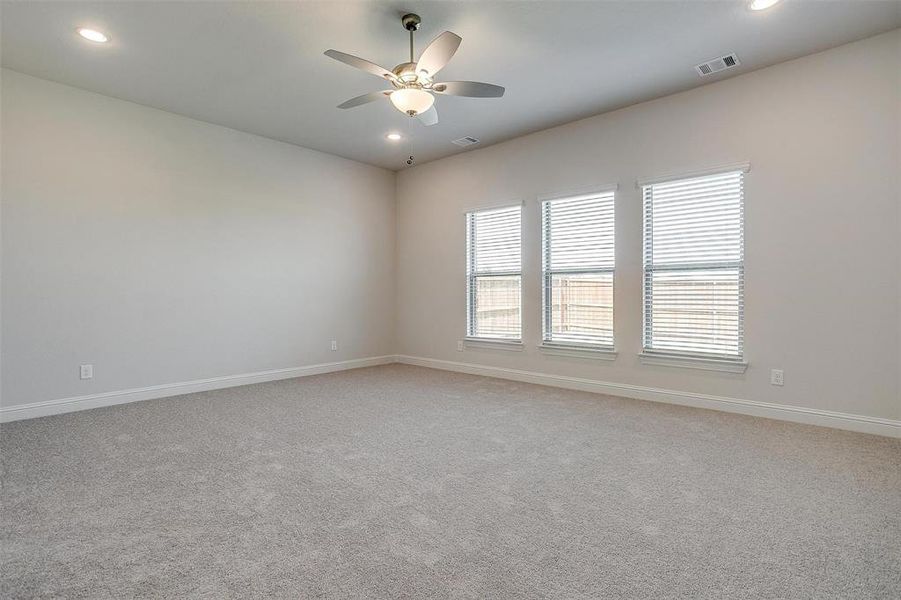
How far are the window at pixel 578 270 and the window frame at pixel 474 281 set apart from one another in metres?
0.35

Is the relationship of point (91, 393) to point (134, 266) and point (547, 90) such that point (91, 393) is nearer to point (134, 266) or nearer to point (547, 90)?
point (134, 266)

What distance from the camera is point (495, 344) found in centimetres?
593

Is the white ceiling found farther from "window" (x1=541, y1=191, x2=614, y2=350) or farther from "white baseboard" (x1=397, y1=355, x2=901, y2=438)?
"white baseboard" (x1=397, y1=355, x2=901, y2=438)

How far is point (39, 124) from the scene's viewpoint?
13.4ft

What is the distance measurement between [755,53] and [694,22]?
0.85 metres

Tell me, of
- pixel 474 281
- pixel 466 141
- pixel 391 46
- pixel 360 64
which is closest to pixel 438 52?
pixel 360 64

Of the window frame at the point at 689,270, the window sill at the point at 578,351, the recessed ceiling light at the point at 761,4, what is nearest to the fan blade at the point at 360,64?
the recessed ceiling light at the point at 761,4

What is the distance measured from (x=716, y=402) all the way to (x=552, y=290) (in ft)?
6.74

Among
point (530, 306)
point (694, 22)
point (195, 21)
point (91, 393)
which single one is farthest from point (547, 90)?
point (91, 393)

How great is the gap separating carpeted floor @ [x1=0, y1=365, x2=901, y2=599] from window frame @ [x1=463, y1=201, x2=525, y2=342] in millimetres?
1876

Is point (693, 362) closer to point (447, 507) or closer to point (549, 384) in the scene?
point (549, 384)

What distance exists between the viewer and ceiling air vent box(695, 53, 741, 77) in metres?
3.69

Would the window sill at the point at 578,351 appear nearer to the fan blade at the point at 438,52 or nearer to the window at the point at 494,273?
the window at the point at 494,273

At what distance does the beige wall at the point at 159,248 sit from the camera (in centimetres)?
403
